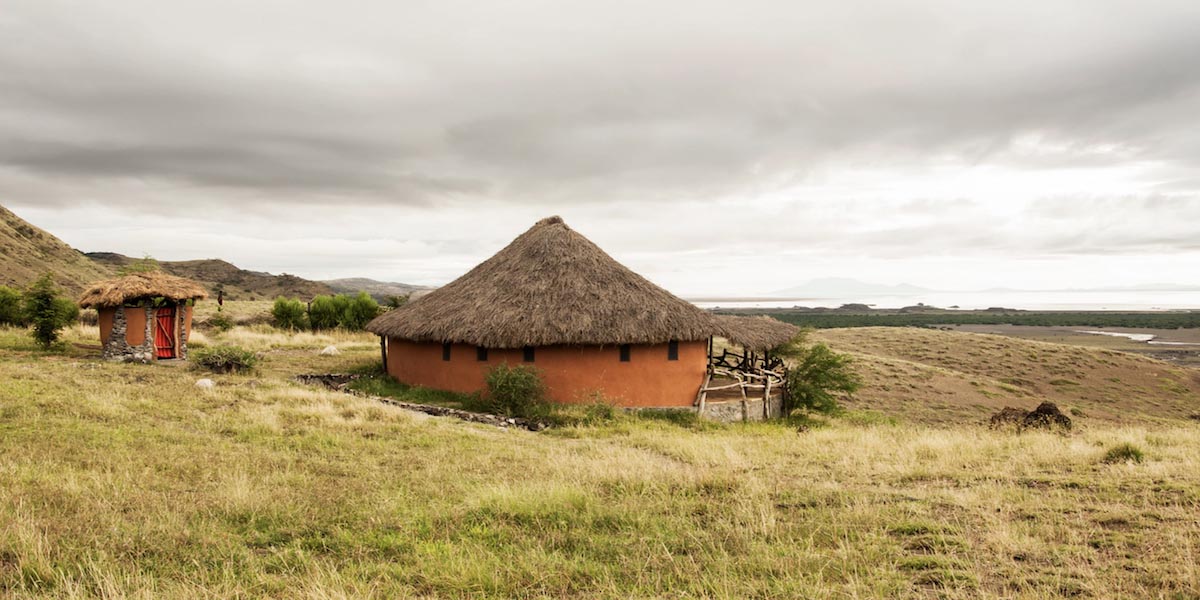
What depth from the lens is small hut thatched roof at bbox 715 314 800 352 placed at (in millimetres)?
18080

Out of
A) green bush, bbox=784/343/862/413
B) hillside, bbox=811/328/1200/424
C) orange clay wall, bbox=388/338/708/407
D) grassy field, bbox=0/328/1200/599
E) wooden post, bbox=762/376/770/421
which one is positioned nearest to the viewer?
grassy field, bbox=0/328/1200/599

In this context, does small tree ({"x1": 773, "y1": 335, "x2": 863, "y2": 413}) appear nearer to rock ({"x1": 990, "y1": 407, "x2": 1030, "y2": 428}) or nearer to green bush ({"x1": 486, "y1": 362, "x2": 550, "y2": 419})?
rock ({"x1": 990, "y1": 407, "x2": 1030, "y2": 428})

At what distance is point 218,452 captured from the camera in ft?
27.8

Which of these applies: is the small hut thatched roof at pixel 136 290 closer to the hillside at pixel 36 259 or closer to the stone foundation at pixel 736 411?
the stone foundation at pixel 736 411

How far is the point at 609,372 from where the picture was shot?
16.6 metres

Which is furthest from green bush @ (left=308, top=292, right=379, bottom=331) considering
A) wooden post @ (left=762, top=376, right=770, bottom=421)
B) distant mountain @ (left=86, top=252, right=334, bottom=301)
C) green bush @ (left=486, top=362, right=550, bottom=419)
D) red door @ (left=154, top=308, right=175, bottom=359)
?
distant mountain @ (left=86, top=252, right=334, bottom=301)

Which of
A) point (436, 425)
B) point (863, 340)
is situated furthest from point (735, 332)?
point (863, 340)

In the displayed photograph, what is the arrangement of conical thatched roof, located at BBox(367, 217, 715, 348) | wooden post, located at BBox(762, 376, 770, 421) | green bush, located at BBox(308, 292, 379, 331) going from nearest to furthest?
1. conical thatched roof, located at BBox(367, 217, 715, 348)
2. wooden post, located at BBox(762, 376, 770, 421)
3. green bush, located at BBox(308, 292, 379, 331)

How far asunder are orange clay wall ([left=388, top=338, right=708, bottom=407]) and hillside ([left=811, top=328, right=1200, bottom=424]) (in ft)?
36.0

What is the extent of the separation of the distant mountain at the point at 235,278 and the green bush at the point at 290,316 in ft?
146

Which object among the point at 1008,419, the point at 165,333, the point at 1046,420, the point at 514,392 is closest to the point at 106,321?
the point at 165,333

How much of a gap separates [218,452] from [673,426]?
959 centimetres

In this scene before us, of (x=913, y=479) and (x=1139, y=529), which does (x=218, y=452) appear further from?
(x=1139, y=529)

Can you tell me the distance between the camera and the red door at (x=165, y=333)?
63.5 feet
